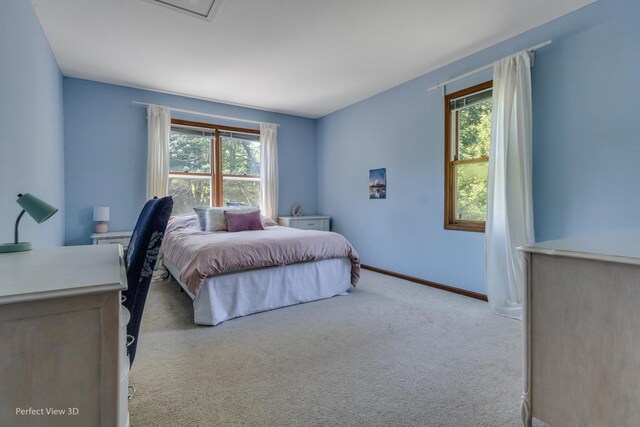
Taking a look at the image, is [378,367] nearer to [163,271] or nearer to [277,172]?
[163,271]

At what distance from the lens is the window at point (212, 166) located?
455 cm

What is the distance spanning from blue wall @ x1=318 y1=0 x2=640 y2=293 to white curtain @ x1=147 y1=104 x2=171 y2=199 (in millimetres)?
3109

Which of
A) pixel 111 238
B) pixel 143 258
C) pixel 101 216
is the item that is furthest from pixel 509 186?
pixel 101 216

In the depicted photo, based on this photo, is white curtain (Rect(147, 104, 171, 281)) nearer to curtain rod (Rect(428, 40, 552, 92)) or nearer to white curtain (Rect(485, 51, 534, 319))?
curtain rod (Rect(428, 40, 552, 92))

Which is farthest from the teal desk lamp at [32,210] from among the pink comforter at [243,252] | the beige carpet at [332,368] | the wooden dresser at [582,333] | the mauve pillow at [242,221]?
the mauve pillow at [242,221]

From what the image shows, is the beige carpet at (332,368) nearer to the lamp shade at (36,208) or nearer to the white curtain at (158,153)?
the lamp shade at (36,208)

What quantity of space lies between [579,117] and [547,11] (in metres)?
0.93

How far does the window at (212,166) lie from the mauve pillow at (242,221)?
879 millimetres

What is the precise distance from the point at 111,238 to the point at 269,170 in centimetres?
A: 245

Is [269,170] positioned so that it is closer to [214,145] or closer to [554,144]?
[214,145]

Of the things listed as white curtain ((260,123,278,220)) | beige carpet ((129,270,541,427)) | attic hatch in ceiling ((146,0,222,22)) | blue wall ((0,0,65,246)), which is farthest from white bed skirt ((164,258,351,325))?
attic hatch in ceiling ((146,0,222,22))

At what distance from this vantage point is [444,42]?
301cm

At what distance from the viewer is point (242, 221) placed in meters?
3.95

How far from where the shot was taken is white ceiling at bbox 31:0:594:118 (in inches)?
96.7
